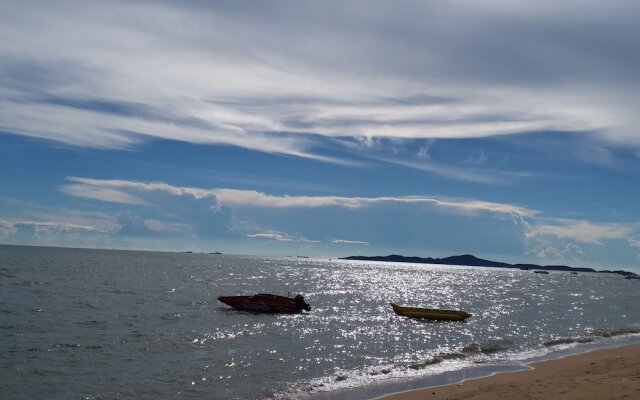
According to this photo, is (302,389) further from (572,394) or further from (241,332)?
(241,332)

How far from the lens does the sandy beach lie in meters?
16.8

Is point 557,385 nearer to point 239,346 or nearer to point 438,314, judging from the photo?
point 239,346

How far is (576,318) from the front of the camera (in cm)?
5356

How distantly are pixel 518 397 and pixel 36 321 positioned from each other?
2973 centimetres

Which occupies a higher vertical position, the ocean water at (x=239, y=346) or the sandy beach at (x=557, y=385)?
the sandy beach at (x=557, y=385)

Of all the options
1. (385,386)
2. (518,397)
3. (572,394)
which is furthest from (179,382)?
(572,394)

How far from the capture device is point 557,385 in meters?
18.3

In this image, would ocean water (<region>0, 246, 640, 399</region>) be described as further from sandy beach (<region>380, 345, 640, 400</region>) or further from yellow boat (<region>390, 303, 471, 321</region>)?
sandy beach (<region>380, 345, 640, 400</region>)

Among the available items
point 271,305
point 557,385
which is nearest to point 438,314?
point 271,305

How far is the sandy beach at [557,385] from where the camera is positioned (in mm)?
16766

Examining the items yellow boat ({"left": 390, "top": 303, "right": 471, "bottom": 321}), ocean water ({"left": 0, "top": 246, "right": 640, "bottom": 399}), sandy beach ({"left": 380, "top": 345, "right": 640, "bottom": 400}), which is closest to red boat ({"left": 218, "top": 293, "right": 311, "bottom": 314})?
ocean water ({"left": 0, "top": 246, "right": 640, "bottom": 399})

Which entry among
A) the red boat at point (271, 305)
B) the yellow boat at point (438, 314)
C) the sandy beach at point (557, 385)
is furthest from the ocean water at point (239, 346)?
the sandy beach at point (557, 385)

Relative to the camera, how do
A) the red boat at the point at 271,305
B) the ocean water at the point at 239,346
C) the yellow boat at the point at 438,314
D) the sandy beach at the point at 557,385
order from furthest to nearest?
the red boat at the point at 271,305 < the yellow boat at the point at 438,314 < the ocean water at the point at 239,346 < the sandy beach at the point at 557,385

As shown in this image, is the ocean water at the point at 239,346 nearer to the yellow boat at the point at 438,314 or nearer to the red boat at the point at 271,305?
the red boat at the point at 271,305
